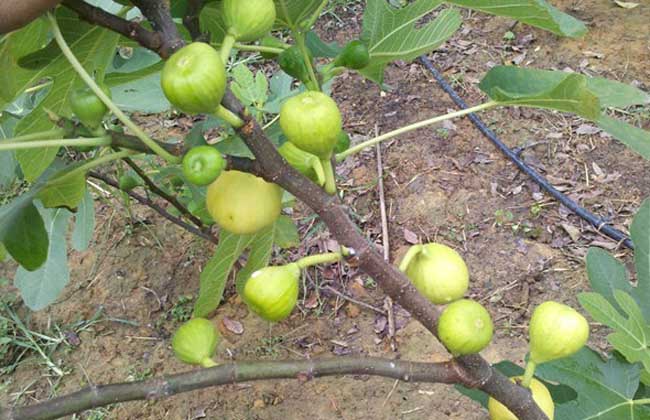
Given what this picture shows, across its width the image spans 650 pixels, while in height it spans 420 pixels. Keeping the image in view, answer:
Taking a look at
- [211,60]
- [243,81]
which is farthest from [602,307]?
[243,81]

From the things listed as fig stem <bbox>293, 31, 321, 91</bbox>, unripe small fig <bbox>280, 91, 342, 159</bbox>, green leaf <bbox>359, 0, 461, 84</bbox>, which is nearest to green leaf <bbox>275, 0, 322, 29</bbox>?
fig stem <bbox>293, 31, 321, 91</bbox>

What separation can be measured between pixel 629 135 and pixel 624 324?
0.32 metres

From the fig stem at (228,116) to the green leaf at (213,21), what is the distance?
319mm

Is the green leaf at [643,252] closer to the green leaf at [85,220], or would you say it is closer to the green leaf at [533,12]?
the green leaf at [533,12]

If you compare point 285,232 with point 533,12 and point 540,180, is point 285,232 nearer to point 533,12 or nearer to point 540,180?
point 533,12

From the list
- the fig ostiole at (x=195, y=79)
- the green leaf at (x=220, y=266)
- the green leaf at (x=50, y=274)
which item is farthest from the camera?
the green leaf at (x=50, y=274)

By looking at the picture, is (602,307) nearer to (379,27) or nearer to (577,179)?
(379,27)

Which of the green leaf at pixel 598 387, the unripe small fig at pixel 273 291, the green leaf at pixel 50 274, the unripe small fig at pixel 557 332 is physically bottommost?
the green leaf at pixel 50 274

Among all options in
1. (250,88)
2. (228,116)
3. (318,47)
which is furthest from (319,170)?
(250,88)

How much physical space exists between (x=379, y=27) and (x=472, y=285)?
1474 millimetres

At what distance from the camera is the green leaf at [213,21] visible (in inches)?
37.7

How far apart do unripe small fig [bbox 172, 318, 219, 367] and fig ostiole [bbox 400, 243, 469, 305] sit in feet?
0.86

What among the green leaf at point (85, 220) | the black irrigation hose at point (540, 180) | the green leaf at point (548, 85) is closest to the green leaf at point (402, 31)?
the green leaf at point (548, 85)

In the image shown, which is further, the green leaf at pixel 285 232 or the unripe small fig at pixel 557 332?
the green leaf at pixel 285 232
